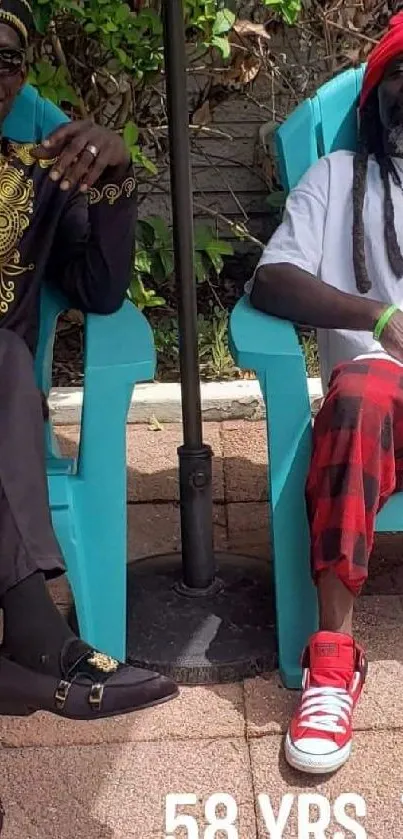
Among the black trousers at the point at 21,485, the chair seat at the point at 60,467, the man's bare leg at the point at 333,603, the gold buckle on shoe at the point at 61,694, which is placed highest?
the black trousers at the point at 21,485

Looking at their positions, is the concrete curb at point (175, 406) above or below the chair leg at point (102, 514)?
below

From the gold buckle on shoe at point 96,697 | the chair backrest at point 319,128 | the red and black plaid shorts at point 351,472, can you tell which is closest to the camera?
the gold buckle on shoe at point 96,697

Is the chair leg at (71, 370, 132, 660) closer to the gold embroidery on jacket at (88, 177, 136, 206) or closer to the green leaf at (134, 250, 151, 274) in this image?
the gold embroidery on jacket at (88, 177, 136, 206)

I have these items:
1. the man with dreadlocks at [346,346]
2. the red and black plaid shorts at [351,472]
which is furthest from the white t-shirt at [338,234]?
the red and black plaid shorts at [351,472]

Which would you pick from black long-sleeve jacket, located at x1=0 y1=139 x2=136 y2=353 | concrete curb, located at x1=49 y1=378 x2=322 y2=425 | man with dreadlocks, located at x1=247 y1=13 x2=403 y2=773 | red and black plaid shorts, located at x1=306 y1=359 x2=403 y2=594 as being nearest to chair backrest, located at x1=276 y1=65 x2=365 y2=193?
man with dreadlocks, located at x1=247 y1=13 x2=403 y2=773

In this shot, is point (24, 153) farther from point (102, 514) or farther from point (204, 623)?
point (204, 623)

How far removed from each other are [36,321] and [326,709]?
1.07 meters

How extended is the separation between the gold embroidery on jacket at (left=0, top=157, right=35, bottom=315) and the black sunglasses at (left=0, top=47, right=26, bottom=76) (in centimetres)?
22

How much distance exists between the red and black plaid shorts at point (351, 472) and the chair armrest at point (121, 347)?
0.37 m

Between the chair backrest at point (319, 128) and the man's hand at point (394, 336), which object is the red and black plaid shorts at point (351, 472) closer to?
the man's hand at point (394, 336)

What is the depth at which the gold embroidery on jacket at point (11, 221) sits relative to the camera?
227cm

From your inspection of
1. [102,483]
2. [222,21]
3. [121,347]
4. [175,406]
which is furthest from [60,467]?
[222,21]

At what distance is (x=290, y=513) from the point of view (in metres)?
2.13

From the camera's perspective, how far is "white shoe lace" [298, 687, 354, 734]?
1920 millimetres
